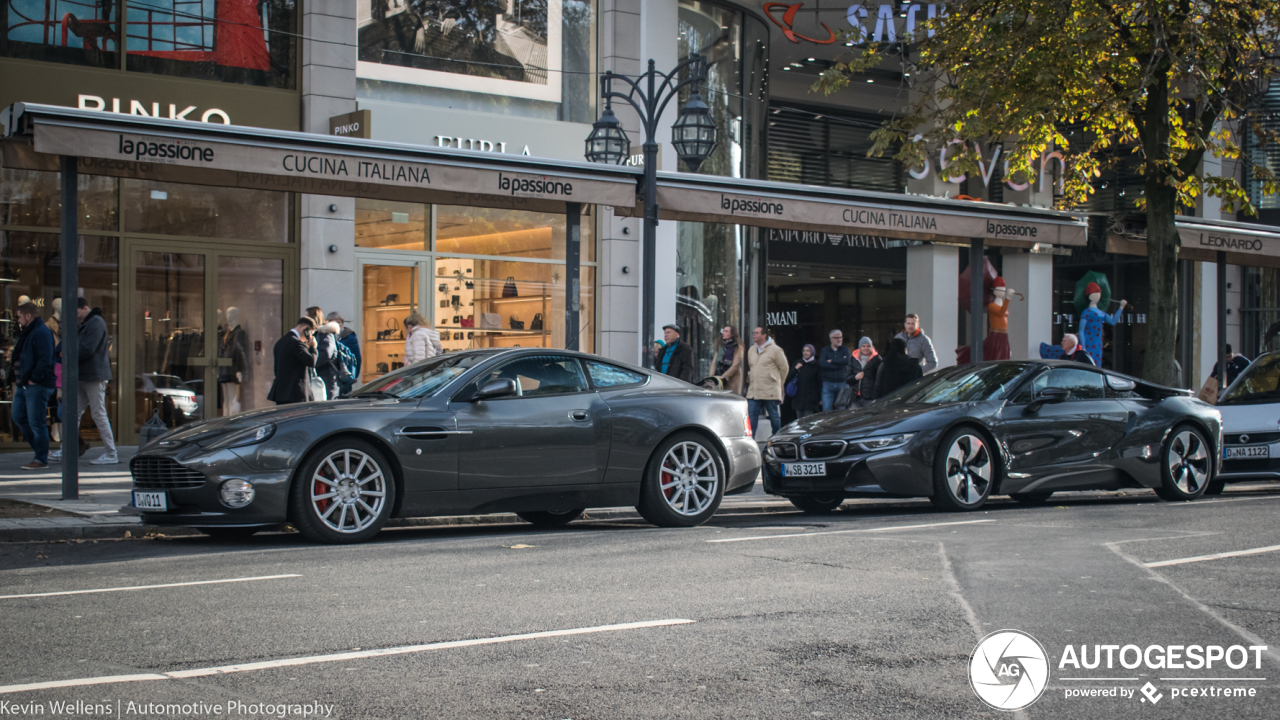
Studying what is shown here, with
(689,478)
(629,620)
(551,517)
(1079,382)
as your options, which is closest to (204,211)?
(551,517)

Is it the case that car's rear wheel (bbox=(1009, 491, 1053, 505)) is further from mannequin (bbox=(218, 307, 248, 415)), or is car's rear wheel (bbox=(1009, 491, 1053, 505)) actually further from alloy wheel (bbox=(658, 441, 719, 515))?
mannequin (bbox=(218, 307, 248, 415))

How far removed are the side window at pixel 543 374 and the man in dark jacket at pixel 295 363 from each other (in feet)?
13.3

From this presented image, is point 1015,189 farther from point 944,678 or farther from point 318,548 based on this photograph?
point 944,678

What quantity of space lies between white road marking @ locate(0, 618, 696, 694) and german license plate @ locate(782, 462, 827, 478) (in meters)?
5.13

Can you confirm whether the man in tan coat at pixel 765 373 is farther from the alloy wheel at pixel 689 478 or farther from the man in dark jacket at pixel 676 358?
the alloy wheel at pixel 689 478

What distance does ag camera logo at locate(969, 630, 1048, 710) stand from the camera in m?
4.39

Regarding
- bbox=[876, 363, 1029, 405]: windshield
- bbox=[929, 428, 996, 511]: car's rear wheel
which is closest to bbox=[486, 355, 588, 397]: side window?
bbox=[929, 428, 996, 511]: car's rear wheel

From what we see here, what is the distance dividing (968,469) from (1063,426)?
1196mm

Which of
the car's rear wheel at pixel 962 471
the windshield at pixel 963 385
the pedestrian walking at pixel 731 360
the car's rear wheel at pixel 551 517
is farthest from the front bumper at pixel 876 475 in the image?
the pedestrian walking at pixel 731 360

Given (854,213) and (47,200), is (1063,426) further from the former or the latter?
(47,200)

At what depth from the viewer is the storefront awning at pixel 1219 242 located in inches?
658

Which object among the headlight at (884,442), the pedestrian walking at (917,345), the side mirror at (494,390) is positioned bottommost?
the headlight at (884,442)

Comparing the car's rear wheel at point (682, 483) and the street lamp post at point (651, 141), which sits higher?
the street lamp post at point (651, 141)

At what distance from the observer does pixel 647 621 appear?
5.62m
